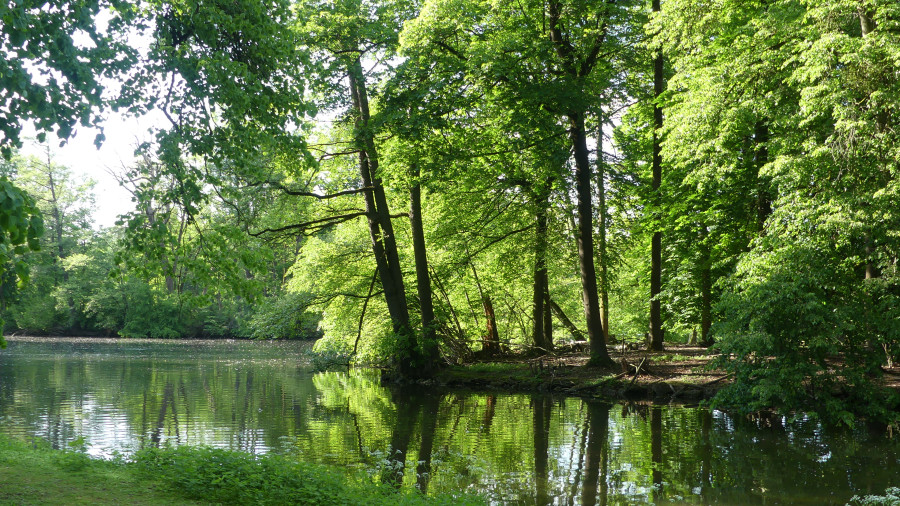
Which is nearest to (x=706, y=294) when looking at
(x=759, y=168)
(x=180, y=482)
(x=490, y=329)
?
(x=759, y=168)

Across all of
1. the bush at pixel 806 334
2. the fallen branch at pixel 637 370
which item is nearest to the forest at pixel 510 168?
the bush at pixel 806 334

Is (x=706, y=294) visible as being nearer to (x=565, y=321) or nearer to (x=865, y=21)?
(x=565, y=321)

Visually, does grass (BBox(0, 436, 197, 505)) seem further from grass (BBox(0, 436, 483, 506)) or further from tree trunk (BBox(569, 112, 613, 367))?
tree trunk (BBox(569, 112, 613, 367))

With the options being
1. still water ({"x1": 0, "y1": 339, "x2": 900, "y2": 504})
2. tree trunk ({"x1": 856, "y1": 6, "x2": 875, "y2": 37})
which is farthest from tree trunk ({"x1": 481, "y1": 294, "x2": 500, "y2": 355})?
tree trunk ({"x1": 856, "y1": 6, "x2": 875, "y2": 37})

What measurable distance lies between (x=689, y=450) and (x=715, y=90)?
25.0ft

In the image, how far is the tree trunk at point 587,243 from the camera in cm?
1820

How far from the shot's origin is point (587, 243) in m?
18.7

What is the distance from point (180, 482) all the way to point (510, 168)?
1414 cm

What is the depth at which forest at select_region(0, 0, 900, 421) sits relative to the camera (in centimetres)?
807

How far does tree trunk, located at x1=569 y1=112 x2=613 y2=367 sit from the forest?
7cm

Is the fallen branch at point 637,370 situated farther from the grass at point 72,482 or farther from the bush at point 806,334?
the grass at point 72,482

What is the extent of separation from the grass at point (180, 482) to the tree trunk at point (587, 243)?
11656 mm

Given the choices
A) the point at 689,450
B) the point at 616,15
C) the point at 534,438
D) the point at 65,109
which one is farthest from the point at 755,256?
the point at 65,109

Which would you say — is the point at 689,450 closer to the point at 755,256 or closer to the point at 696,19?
the point at 755,256
